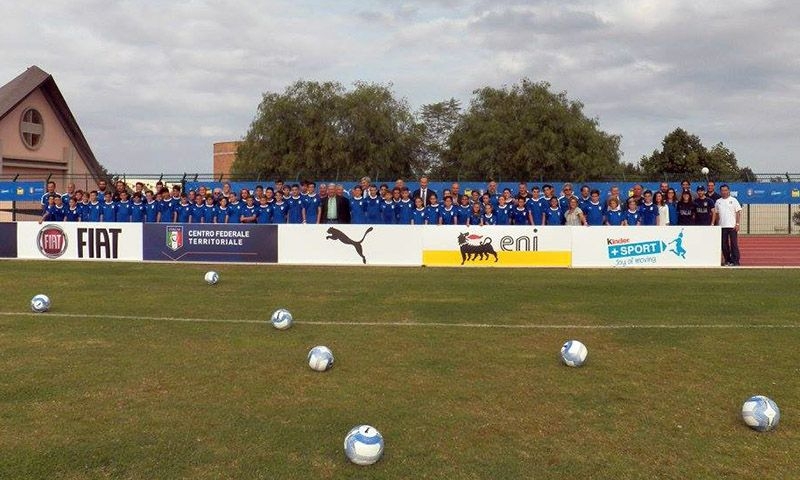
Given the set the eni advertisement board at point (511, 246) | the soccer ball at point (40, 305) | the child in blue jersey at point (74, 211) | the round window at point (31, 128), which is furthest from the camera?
the round window at point (31, 128)

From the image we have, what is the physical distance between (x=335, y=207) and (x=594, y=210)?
22.2ft

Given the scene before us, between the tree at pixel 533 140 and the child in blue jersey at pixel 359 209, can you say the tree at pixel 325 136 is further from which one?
the child in blue jersey at pixel 359 209

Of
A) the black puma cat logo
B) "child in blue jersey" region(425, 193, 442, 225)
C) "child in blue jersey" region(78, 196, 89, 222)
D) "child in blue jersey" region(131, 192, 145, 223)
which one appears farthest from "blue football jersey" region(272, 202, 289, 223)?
"child in blue jersey" region(78, 196, 89, 222)

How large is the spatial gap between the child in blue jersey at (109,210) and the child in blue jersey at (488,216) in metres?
10.6

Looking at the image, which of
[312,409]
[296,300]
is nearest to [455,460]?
[312,409]

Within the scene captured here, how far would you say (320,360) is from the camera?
692cm

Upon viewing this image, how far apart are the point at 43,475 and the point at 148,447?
68 cm

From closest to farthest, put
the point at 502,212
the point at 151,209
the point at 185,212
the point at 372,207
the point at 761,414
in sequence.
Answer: the point at 761,414, the point at 502,212, the point at 372,207, the point at 185,212, the point at 151,209

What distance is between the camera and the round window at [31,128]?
46094mm

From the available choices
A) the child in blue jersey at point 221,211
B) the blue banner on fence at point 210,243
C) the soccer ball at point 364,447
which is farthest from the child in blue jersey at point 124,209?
the soccer ball at point 364,447

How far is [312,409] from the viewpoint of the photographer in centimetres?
568

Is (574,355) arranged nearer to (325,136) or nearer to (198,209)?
(198,209)

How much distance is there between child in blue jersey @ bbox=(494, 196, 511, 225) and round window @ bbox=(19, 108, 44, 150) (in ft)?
129

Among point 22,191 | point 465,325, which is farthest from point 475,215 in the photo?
point 22,191
